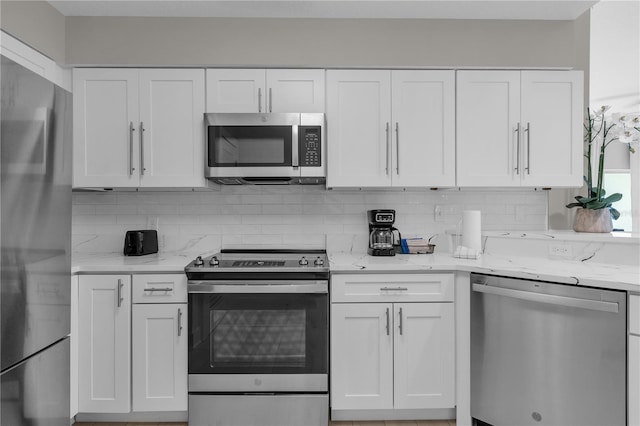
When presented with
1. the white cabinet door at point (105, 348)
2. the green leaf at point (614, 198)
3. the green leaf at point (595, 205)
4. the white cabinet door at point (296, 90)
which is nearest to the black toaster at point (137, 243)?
the white cabinet door at point (105, 348)

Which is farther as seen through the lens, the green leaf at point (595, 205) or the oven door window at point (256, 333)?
the green leaf at point (595, 205)

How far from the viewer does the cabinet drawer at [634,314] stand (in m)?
1.68

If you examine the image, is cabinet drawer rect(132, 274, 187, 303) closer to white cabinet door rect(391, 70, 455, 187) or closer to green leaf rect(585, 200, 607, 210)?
white cabinet door rect(391, 70, 455, 187)

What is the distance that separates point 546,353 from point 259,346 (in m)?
1.46

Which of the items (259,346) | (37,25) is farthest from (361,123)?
(37,25)

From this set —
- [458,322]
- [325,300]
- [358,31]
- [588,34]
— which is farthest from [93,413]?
[588,34]

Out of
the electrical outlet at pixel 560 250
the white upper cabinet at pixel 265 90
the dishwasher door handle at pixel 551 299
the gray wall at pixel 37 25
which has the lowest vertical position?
the dishwasher door handle at pixel 551 299

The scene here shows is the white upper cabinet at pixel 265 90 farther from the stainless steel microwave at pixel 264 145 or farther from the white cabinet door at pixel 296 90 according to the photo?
the stainless steel microwave at pixel 264 145

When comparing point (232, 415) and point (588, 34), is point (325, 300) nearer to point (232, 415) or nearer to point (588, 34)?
point (232, 415)

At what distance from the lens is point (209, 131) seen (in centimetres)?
255

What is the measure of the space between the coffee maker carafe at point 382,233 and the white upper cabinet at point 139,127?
119 centimetres

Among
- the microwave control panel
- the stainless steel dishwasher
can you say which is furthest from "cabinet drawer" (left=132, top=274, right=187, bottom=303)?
the stainless steel dishwasher

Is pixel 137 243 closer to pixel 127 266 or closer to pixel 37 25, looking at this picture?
pixel 127 266

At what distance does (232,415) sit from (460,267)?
1527 millimetres
